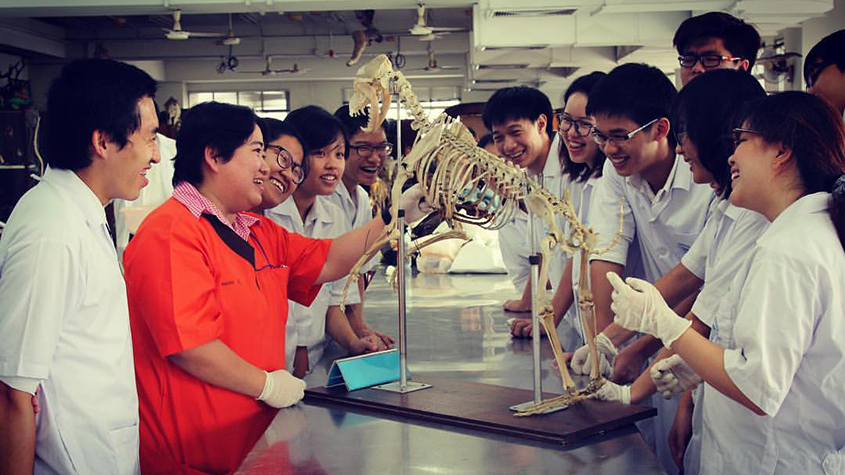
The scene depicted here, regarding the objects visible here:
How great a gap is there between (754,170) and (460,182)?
27.3 inches

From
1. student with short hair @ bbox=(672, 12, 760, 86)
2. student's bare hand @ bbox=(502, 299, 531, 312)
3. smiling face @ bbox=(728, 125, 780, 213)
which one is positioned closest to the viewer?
smiling face @ bbox=(728, 125, 780, 213)

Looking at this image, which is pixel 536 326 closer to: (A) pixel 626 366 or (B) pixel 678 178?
(A) pixel 626 366

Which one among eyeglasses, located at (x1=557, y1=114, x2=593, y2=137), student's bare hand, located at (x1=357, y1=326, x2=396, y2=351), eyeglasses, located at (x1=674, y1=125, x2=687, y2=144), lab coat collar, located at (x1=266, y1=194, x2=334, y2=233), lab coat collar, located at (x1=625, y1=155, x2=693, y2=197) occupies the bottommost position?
student's bare hand, located at (x1=357, y1=326, x2=396, y2=351)

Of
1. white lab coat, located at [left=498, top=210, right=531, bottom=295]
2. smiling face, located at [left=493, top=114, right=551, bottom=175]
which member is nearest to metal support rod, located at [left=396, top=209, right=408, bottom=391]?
smiling face, located at [left=493, top=114, right=551, bottom=175]

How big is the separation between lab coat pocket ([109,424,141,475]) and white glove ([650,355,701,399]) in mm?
1093

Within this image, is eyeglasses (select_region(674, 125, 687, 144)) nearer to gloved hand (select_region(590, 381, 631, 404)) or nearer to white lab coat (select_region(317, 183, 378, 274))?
gloved hand (select_region(590, 381, 631, 404))

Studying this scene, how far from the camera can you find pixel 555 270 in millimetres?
3180

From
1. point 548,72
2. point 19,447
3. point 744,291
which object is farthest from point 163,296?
point 548,72

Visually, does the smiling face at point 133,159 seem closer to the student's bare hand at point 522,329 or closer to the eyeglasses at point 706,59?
the student's bare hand at point 522,329

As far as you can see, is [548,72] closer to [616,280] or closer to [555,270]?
[555,270]

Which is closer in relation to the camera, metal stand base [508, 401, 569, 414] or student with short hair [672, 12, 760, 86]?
metal stand base [508, 401, 569, 414]

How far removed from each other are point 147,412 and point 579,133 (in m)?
1.63

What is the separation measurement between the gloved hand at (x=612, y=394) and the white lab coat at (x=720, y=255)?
18 centimetres

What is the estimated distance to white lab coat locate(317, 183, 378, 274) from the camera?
2.93 m
